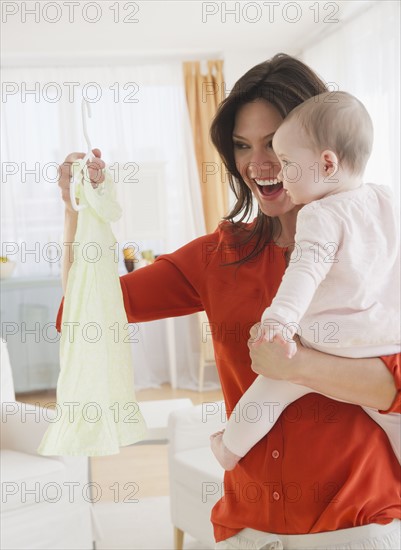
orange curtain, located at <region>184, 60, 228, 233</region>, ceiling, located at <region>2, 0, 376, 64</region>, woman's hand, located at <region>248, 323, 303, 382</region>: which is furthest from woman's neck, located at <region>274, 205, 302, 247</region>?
orange curtain, located at <region>184, 60, 228, 233</region>

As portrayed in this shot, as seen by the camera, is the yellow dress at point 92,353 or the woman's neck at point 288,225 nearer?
the yellow dress at point 92,353

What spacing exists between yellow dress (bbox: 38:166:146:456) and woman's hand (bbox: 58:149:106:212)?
0.02 m

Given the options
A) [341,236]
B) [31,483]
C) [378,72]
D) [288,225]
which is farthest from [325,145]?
[378,72]

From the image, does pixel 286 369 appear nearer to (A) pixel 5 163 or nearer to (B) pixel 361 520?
(B) pixel 361 520

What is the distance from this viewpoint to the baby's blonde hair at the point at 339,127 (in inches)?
47.2

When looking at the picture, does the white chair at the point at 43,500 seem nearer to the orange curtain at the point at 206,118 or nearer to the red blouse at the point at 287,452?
the red blouse at the point at 287,452

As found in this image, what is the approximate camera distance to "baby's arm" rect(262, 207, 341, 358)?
107cm

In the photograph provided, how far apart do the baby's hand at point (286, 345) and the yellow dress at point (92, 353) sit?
1.33 ft

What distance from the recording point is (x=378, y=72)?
15.0 ft

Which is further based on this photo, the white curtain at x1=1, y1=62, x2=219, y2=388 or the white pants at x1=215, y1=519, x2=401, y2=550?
the white curtain at x1=1, y1=62, x2=219, y2=388

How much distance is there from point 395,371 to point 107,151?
5183 mm

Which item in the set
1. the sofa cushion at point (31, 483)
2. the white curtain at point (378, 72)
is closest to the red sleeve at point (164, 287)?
the sofa cushion at point (31, 483)

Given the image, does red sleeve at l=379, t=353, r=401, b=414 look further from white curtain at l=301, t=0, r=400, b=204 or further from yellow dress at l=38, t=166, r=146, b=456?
white curtain at l=301, t=0, r=400, b=204

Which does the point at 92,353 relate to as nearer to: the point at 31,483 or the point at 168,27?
the point at 31,483
